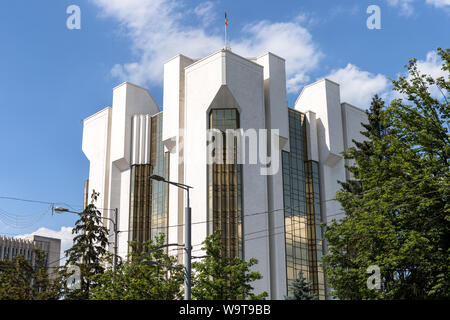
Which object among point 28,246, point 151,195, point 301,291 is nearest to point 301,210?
point 151,195

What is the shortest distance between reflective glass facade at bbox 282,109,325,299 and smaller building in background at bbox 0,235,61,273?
9402 centimetres

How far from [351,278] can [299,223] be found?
26.2 meters

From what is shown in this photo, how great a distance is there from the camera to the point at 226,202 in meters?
50.3

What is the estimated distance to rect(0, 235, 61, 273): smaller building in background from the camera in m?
141

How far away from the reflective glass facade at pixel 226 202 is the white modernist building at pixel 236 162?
9cm

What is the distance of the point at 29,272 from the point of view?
32.7 m

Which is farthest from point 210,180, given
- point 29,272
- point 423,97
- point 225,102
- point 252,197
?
point 423,97

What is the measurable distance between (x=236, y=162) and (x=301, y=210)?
978 cm

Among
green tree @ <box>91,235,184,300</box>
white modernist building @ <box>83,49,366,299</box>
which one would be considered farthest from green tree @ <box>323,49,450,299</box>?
white modernist building @ <box>83,49,366,299</box>

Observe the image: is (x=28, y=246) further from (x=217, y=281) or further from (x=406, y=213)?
(x=406, y=213)

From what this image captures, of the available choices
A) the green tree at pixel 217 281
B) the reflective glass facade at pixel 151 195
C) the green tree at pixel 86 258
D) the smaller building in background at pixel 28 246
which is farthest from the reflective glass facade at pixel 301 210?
the smaller building in background at pixel 28 246
